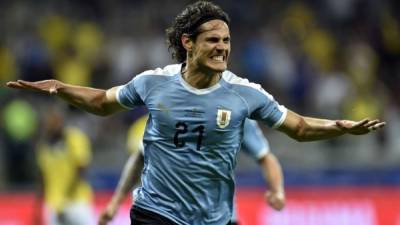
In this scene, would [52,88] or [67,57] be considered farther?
[67,57]

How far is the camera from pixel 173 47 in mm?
7277

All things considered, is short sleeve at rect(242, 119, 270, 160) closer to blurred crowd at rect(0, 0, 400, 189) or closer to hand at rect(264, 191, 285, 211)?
hand at rect(264, 191, 285, 211)

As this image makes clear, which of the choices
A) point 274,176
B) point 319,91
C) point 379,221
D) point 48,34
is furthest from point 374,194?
point 48,34

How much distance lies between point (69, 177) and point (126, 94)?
614 cm

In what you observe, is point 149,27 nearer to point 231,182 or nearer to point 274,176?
point 274,176

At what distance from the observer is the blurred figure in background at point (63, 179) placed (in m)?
12.9

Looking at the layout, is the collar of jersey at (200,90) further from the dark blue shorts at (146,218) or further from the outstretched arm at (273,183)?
the outstretched arm at (273,183)

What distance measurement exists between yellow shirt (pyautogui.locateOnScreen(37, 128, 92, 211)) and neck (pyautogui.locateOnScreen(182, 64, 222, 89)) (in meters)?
6.00

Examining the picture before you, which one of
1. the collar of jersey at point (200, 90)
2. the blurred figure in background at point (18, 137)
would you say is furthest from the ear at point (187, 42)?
the blurred figure in background at point (18, 137)

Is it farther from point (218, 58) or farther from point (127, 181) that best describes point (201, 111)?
point (127, 181)

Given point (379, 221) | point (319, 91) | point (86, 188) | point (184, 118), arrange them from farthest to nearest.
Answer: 1. point (319, 91)
2. point (379, 221)
3. point (86, 188)
4. point (184, 118)

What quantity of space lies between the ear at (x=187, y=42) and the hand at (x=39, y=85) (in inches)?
32.8

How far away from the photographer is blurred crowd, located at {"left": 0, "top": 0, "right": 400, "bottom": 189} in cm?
1650

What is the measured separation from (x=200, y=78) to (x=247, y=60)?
37.7 feet
